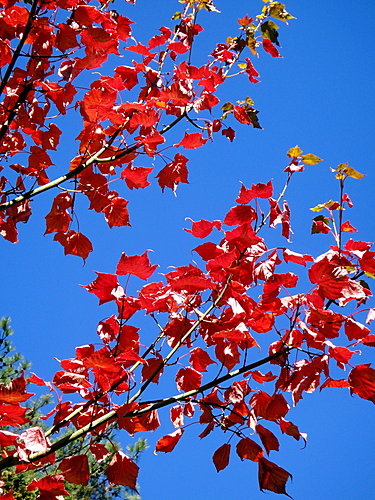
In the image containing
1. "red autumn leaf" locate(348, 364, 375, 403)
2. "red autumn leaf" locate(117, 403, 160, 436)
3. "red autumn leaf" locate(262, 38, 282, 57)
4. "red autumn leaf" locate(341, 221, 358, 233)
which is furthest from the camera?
"red autumn leaf" locate(262, 38, 282, 57)

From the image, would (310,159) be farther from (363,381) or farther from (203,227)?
(363,381)

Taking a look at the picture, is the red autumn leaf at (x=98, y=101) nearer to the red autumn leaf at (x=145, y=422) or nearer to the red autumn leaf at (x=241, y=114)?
the red autumn leaf at (x=241, y=114)

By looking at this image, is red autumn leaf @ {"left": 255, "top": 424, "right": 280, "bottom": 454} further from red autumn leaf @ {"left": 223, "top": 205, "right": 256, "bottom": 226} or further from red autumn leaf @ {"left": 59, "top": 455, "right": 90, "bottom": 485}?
red autumn leaf @ {"left": 223, "top": 205, "right": 256, "bottom": 226}

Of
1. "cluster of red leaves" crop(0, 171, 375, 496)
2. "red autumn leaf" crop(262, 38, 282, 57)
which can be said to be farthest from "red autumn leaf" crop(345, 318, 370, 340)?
"red autumn leaf" crop(262, 38, 282, 57)

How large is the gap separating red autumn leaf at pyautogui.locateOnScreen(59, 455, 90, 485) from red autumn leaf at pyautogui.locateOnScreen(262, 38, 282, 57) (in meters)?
2.48

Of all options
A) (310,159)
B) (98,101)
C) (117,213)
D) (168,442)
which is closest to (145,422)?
(168,442)

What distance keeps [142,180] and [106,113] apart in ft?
1.13

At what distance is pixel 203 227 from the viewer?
6.72ft

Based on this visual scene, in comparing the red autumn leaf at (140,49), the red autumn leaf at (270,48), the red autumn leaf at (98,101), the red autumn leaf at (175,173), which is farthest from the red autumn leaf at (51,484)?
the red autumn leaf at (270,48)

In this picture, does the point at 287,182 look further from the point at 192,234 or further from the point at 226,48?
the point at 226,48

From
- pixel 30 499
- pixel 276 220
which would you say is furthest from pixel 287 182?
pixel 30 499

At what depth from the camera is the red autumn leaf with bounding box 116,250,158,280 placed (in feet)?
5.67

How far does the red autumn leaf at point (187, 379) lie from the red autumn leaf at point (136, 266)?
0.51m

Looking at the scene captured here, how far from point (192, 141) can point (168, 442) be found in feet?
4.46
